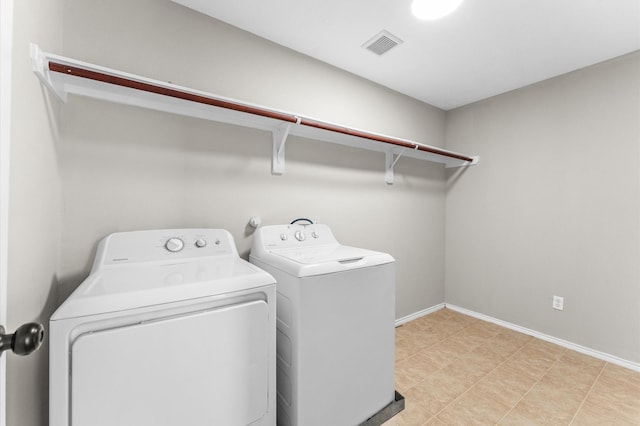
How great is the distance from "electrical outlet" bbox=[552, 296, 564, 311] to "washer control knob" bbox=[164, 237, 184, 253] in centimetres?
300

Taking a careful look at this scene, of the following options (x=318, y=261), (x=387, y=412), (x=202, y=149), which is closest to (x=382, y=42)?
(x=202, y=149)

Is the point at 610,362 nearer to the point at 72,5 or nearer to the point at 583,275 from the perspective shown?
the point at 583,275

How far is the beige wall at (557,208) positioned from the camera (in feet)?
6.70

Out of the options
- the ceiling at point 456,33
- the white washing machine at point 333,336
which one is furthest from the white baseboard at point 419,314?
the ceiling at point 456,33

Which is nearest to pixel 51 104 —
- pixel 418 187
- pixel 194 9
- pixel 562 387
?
pixel 194 9

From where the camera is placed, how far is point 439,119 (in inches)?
124

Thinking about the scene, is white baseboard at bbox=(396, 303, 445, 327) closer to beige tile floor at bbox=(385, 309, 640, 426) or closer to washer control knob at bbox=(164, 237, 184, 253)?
beige tile floor at bbox=(385, 309, 640, 426)

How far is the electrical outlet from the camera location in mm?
2348

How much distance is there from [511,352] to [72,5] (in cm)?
359

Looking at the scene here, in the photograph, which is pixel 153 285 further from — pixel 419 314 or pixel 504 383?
pixel 419 314

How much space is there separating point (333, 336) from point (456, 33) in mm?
2076

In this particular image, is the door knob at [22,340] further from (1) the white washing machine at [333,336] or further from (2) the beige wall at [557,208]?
(2) the beige wall at [557,208]

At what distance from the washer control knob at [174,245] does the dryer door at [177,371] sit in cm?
54

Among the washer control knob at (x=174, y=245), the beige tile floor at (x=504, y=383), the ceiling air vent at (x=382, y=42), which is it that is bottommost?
the beige tile floor at (x=504, y=383)
